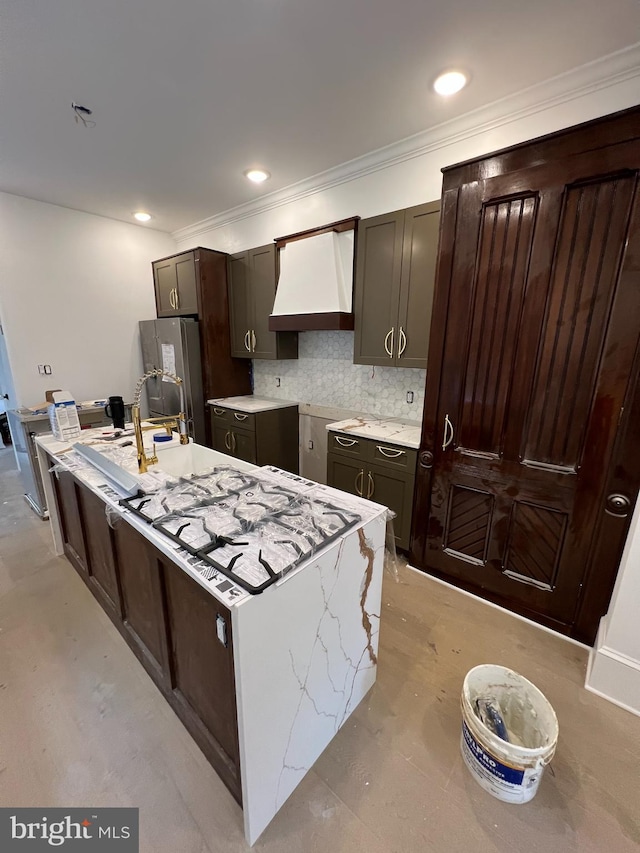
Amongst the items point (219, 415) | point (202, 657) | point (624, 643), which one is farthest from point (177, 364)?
point (624, 643)

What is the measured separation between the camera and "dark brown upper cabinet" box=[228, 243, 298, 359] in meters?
3.18

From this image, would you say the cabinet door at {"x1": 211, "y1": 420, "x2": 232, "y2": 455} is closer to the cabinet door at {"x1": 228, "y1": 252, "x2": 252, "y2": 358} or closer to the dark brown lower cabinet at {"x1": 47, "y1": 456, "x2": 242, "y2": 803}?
the cabinet door at {"x1": 228, "y1": 252, "x2": 252, "y2": 358}

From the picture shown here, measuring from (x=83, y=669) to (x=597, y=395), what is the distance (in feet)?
8.89

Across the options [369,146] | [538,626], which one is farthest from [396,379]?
[538,626]

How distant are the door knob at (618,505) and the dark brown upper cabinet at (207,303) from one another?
10.8 ft

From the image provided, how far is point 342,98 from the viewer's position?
6.14 feet

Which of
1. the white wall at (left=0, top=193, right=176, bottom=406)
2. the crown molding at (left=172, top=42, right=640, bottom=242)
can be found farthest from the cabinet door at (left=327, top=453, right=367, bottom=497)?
the white wall at (left=0, top=193, right=176, bottom=406)

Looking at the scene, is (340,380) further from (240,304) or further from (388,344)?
(240,304)

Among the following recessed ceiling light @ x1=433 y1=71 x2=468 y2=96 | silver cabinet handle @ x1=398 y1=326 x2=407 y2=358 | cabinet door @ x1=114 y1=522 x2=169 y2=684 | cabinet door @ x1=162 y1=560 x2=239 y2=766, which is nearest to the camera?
cabinet door @ x1=162 y1=560 x2=239 y2=766

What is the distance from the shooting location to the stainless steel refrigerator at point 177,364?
11.2 ft

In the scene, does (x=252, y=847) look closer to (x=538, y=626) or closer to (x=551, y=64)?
(x=538, y=626)

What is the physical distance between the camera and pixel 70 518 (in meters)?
2.08

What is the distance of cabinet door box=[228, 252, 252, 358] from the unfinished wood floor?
2.57 m

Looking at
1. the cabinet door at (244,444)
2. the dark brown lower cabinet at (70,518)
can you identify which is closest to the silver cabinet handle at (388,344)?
the cabinet door at (244,444)
